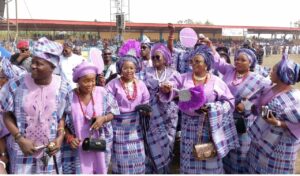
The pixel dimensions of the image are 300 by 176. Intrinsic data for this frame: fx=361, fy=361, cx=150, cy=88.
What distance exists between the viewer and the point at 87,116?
331 cm

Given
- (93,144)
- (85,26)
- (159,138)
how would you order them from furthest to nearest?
(85,26) < (159,138) < (93,144)

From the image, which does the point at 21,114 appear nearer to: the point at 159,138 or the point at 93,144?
the point at 93,144

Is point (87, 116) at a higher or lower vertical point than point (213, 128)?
higher

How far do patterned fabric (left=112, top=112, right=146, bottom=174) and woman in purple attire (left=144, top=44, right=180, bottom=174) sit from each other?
0.95 feet

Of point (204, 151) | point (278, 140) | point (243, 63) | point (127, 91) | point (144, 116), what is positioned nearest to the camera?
point (278, 140)

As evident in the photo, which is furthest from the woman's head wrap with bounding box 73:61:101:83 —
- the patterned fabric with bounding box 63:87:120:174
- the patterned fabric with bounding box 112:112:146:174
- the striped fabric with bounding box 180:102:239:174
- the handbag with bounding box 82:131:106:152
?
the striped fabric with bounding box 180:102:239:174

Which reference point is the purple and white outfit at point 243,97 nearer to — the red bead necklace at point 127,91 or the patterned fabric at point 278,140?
the patterned fabric at point 278,140

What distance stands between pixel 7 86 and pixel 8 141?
56 centimetres

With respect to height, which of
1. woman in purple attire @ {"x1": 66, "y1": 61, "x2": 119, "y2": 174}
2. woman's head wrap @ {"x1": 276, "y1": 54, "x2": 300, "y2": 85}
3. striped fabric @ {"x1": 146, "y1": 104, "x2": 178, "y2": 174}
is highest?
woman's head wrap @ {"x1": 276, "y1": 54, "x2": 300, "y2": 85}

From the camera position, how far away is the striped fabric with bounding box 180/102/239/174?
3.66m

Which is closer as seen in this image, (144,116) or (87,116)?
(87,116)

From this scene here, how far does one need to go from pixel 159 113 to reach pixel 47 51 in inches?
73.3

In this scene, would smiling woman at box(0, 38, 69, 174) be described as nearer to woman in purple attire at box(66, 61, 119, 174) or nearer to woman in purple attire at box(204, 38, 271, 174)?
woman in purple attire at box(66, 61, 119, 174)

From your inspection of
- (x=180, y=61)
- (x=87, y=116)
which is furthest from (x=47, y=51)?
(x=180, y=61)
